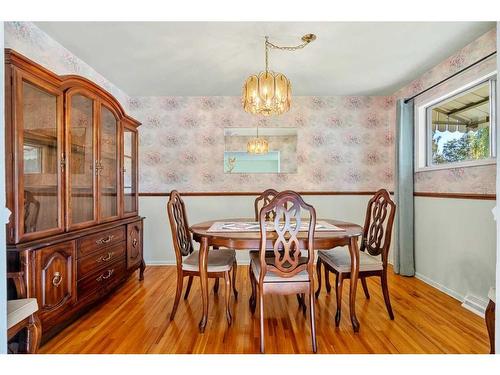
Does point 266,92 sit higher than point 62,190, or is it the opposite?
point 266,92

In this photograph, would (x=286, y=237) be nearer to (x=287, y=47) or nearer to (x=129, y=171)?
(x=287, y=47)

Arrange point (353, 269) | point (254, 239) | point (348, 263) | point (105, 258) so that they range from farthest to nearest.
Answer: point (105, 258) < point (348, 263) < point (353, 269) < point (254, 239)

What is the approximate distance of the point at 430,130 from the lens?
3107 mm

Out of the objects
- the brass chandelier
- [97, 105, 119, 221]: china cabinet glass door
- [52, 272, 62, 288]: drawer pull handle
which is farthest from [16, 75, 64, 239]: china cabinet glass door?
the brass chandelier

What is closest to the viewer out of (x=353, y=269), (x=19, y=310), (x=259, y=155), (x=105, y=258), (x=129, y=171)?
(x=19, y=310)

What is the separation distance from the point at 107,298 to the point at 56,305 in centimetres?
81

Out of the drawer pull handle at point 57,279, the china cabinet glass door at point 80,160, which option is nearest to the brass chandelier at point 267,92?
the china cabinet glass door at point 80,160

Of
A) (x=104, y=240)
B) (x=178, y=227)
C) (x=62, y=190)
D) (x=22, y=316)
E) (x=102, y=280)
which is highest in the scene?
(x=62, y=190)

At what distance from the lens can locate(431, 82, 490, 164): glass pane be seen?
96.0 inches

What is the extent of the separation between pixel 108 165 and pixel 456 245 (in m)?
3.22

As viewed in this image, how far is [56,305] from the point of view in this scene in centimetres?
177

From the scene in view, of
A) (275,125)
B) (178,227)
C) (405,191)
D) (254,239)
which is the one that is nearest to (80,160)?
(178,227)

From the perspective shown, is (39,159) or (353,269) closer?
(39,159)
